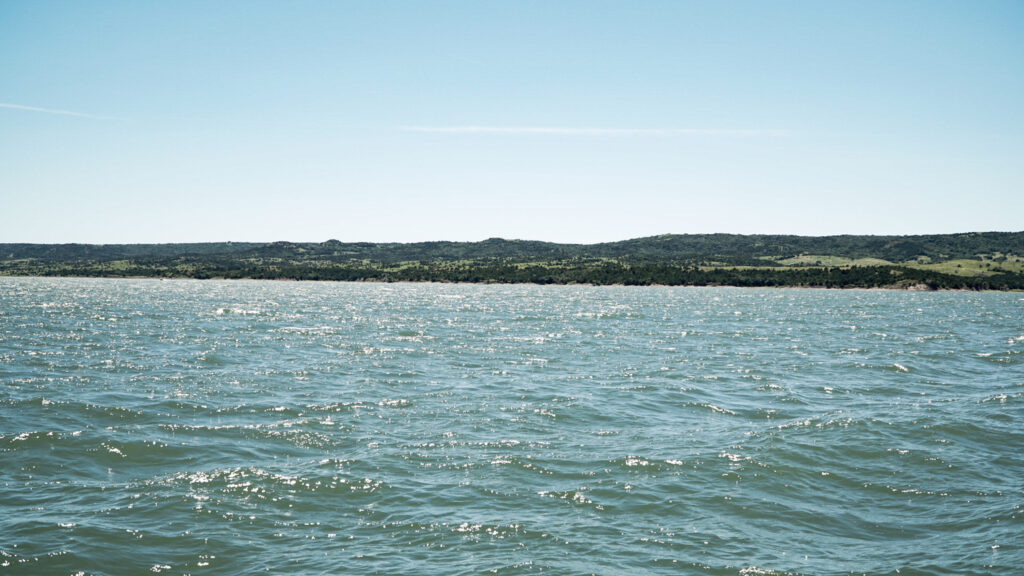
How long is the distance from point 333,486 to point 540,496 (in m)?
4.80

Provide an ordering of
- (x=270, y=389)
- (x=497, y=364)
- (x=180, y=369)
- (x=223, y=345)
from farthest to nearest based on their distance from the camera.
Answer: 1. (x=223, y=345)
2. (x=497, y=364)
3. (x=180, y=369)
4. (x=270, y=389)

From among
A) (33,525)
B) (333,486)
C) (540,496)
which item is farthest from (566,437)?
(33,525)

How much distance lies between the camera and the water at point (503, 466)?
11812mm

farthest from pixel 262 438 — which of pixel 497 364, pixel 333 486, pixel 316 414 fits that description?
pixel 497 364

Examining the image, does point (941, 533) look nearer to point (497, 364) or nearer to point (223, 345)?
point (497, 364)

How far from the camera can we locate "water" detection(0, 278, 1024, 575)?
38.8 feet

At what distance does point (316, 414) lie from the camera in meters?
22.6

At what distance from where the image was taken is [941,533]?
13.0 meters

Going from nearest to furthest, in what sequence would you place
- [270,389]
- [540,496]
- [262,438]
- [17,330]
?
[540,496], [262,438], [270,389], [17,330]

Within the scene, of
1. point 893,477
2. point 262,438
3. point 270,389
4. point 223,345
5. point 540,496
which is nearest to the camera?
point 540,496

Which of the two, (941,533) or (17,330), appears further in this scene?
(17,330)

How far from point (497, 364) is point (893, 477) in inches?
884

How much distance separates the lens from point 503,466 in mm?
16828

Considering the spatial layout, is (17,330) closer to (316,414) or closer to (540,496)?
(316,414)
